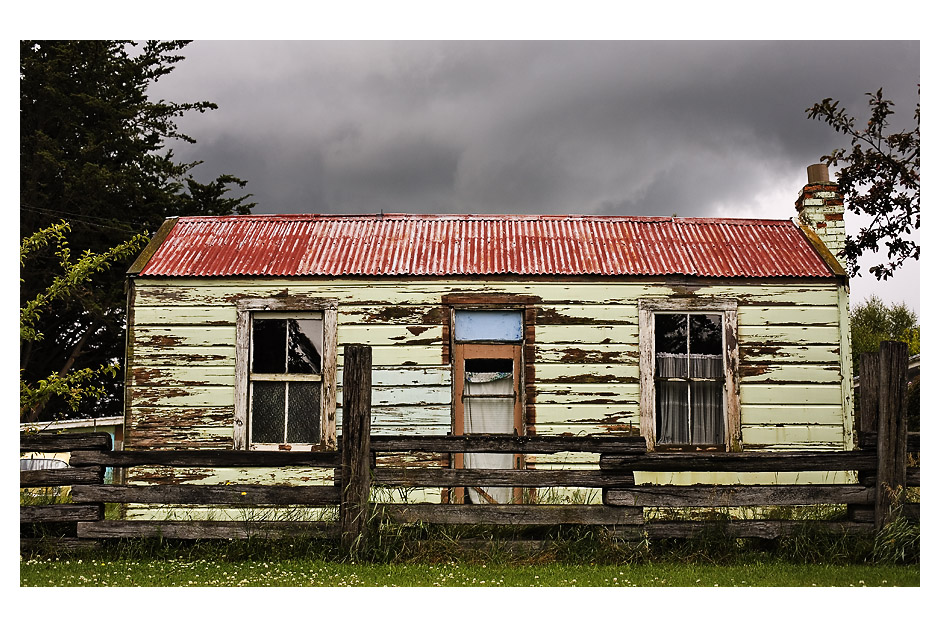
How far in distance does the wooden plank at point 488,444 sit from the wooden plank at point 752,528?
73 cm

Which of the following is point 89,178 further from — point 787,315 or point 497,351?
point 787,315

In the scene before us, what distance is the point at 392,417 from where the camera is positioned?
8.94 m

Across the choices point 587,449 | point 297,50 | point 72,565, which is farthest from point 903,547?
point 297,50

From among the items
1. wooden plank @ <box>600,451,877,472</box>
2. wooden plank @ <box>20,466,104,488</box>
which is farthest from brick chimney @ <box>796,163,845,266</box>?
wooden plank @ <box>20,466,104,488</box>

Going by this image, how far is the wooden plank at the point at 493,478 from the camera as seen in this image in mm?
6672

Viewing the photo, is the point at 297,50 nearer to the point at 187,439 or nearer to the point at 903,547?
the point at 187,439

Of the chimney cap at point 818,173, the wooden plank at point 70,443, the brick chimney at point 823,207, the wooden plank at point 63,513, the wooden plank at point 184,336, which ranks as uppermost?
the chimney cap at point 818,173

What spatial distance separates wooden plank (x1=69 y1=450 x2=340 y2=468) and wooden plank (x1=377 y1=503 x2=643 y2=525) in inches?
26.6

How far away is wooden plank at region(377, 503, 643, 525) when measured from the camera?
21.7 feet

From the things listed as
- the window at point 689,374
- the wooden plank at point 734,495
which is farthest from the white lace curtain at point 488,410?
the wooden plank at point 734,495

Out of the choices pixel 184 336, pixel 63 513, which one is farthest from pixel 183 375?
pixel 63 513

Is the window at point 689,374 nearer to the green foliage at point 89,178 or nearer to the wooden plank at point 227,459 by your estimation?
the wooden plank at point 227,459

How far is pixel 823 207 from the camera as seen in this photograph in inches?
401

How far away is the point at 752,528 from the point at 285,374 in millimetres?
5215
